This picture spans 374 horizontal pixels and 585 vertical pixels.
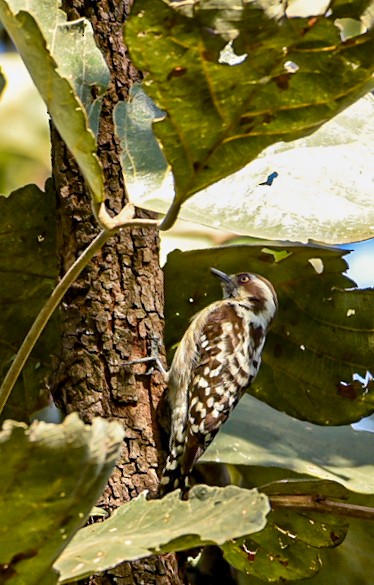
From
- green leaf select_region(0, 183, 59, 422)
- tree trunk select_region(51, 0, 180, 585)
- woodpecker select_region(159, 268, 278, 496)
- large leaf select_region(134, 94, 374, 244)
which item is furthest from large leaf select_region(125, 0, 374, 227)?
woodpecker select_region(159, 268, 278, 496)

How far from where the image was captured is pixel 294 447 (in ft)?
6.22

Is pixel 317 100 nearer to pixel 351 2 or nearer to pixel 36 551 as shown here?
pixel 351 2

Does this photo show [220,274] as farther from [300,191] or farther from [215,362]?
[215,362]

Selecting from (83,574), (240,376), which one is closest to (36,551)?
(83,574)

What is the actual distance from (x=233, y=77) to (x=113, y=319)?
0.56 meters

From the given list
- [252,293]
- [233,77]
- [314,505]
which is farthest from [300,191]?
[252,293]

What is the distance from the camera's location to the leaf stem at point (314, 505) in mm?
1458

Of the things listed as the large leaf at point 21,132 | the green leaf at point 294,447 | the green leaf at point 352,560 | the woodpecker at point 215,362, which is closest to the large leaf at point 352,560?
the green leaf at point 352,560

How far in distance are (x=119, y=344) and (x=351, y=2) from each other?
2.22 feet

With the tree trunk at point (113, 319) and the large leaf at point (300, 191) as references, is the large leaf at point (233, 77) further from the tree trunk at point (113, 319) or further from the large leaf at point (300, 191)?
the tree trunk at point (113, 319)

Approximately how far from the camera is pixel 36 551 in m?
0.92

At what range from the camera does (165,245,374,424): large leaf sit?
1869 mm

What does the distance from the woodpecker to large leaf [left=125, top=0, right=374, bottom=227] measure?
80 cm

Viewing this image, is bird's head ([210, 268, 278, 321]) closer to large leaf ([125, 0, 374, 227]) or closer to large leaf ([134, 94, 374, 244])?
large leaf ([134, 94, 374, 244])
